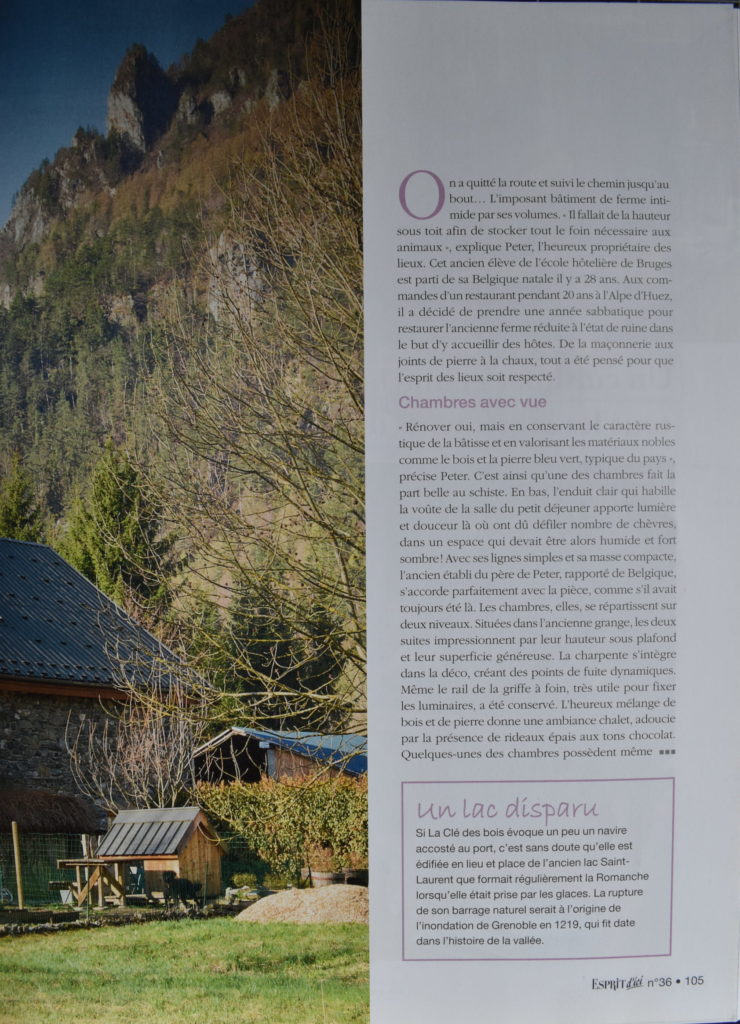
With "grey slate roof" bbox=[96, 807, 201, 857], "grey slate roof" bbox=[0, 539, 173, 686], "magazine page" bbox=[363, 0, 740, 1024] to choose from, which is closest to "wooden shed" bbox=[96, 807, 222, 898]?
"grey slate roof" bbox=[96, 807, 201, 857]

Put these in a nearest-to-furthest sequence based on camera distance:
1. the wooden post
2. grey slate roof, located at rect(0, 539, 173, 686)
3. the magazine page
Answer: the magazine page < the wooden post < grey slate roof, located at rect(0, 539, 173, 686)

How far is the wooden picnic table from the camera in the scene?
11.8 ft

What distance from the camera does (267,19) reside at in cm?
356

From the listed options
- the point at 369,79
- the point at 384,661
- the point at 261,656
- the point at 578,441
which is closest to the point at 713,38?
the point at 369,79

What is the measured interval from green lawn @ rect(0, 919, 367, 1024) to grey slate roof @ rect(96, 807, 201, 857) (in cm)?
23

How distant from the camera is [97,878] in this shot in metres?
3.60

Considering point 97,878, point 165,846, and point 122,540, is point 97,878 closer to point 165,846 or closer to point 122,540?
point 165,846

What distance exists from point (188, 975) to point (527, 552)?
172 cm

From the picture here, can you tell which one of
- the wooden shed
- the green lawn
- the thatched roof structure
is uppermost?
the thatched roof structure

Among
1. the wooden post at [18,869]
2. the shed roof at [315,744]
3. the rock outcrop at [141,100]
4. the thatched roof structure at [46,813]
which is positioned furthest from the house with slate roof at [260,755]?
the rock outcrop at [141,100]

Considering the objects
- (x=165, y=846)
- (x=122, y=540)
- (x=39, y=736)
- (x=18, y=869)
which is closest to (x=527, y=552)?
(x=122, y=540)

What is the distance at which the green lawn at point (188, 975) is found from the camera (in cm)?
346

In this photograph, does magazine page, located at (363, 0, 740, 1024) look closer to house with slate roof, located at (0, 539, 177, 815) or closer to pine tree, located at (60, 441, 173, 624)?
pine tree, located at (60, 441, 173, 624)

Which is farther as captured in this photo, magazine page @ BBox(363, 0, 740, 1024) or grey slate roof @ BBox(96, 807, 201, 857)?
grey slate roof @ BBox(96, 807, 201, 857)
